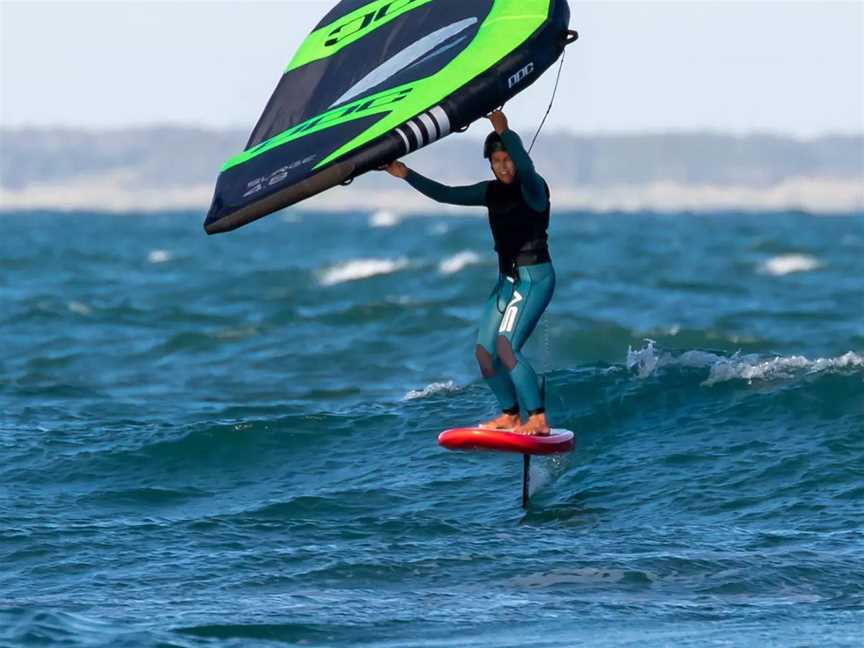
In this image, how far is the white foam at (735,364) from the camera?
51.0 feet

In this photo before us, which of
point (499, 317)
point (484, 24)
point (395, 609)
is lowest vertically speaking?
point (395, 609)

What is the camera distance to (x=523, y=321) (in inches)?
392

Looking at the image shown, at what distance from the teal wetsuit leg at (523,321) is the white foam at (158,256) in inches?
1664

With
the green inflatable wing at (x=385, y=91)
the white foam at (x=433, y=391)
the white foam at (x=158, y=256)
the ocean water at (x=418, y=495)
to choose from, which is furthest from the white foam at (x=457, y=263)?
the green inflatable wing at (x=385, y=91)

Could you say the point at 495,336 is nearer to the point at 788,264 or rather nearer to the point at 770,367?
the point at 770,367

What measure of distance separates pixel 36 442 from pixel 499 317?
622 cm

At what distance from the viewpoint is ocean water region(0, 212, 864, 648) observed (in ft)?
30.0

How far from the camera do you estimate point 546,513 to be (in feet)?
38.4

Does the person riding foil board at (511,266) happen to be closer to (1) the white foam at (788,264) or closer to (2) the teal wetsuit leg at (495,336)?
(2) the teal wetsuit leg at (495,336)

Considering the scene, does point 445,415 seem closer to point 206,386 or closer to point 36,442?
point 36,442

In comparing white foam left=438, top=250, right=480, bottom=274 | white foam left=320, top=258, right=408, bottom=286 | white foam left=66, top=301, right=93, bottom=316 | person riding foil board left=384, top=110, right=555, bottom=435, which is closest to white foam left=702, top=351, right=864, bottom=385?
person riding foil board left=384, top=110, right=555, bottom=435

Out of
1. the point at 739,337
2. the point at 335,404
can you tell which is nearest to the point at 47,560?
the point at 335,404

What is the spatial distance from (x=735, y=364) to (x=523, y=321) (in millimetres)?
6331

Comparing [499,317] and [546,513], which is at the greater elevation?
[499,317]
